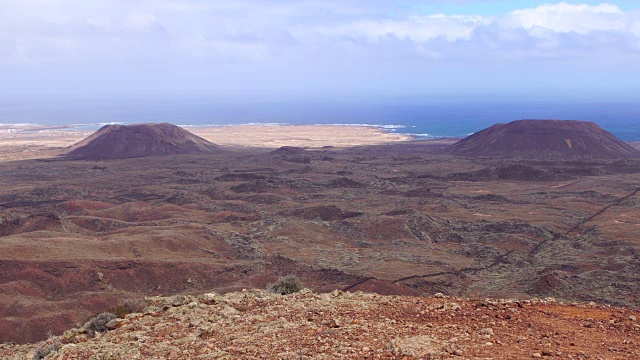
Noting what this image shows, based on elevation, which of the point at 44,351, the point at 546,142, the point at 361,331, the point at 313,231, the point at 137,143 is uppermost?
the point at 546,142

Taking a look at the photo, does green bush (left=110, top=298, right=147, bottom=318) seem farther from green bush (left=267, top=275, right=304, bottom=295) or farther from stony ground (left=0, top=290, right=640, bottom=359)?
green bush (left=267, top=275, right=304, bottom=295)

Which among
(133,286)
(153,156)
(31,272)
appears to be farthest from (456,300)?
(153,156)

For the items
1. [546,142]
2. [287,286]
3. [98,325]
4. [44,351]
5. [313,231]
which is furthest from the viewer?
[546,142]

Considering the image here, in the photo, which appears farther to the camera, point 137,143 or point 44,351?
point 137,143

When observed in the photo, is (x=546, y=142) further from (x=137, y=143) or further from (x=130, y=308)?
(x=130, y=308)

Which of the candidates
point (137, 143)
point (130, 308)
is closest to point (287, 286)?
point (130, 308)

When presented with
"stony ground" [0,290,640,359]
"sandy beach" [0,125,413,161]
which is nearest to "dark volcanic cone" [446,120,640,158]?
"sandy beach" [0,125,413,161]
